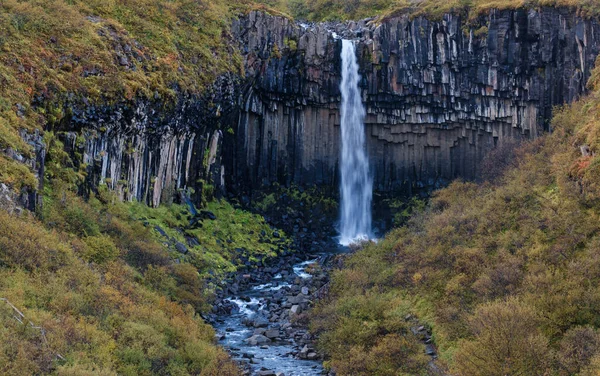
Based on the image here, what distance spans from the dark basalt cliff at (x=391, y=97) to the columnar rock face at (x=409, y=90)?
0.07 metres

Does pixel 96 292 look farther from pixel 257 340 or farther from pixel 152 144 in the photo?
pixel 152 144

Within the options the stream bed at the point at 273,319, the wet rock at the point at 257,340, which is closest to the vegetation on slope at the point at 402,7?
the stream bed at the point at 273,319

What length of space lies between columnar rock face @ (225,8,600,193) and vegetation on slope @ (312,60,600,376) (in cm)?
899

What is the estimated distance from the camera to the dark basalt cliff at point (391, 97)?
4341 cm

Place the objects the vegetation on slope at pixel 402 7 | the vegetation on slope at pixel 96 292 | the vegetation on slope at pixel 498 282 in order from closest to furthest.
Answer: the vegetation on slope at pixel 96 292, the vegetation on slope at pixel 498 282, the vegetation on slope at pixel 402 7

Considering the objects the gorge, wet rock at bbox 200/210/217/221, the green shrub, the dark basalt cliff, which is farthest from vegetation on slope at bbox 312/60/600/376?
wet rock at bbox 200/210/217/221

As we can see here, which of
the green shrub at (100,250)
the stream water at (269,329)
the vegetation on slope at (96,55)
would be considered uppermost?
the vegetation on slope at (96,55)

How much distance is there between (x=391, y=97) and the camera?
47906mm

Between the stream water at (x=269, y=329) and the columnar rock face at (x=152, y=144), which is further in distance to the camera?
the columnar rock face at (x=152, y=144)

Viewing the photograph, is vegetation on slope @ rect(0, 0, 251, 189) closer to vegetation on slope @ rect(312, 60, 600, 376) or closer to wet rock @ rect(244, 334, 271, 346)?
wet rock @ rect(244, 334, 271, 346)

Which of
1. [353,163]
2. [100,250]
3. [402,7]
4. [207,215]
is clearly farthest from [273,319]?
[402,7]

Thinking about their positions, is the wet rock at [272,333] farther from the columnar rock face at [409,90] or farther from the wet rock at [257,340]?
the columnar rock face at [409,90]

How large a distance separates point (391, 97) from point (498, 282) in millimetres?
26698

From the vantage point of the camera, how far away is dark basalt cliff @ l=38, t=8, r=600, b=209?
4341cm
